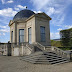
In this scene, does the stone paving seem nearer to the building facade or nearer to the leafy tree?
the building facade

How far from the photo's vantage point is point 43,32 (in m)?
18.4

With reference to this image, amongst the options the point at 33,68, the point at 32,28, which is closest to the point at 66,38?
the point at 32,28

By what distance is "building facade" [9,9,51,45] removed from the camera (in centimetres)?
1729

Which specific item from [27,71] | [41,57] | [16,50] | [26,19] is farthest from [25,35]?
[27,71]

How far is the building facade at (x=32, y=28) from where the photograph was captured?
681 inches

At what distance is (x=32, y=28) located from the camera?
58.2 feet

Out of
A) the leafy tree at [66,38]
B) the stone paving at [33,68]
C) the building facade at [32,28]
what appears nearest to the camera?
the stone paving at [33,68]

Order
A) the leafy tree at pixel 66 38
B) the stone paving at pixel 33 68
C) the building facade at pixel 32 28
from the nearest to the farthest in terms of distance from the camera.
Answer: the stone paving at pixel 33 68 → the building facade at pixel 32 28 → the leafy tree at pixel 66 38

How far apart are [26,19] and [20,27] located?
8.20 feet

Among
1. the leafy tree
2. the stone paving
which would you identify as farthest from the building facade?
the leafy tree

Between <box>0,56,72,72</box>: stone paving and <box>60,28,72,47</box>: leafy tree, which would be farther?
<box>60,28,72,47</box>: leafy tree

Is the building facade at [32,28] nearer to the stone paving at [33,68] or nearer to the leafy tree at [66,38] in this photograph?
the stone paving at [33,68]

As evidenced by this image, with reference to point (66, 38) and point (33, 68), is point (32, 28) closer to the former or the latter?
point (33, 68)

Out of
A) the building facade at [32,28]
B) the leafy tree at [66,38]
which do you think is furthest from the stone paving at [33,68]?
the leafy tree at [66,38]
